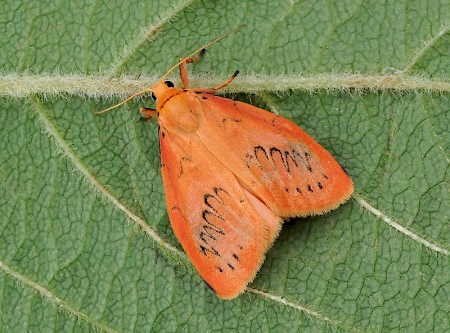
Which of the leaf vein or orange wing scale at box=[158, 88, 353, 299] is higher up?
orange wing scale at box=[158, 88, 353, 299]

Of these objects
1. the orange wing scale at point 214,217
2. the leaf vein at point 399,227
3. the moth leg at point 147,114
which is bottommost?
the leaf vein at point 399,227

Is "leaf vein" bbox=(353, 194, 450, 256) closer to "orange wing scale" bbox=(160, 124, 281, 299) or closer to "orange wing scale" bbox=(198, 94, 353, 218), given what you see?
"orange wing scale" bbox=(198, 94, 353, 218)

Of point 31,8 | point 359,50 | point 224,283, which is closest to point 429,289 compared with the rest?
point 224,283

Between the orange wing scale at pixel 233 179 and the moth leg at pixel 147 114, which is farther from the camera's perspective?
the moth leg at pixel 147 114

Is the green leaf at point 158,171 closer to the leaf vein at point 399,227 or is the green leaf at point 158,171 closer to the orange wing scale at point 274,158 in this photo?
the leaf vein at point 399,227

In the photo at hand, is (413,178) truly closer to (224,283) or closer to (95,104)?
(224,283)

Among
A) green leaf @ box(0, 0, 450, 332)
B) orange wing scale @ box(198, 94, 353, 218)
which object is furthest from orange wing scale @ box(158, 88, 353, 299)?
green leaf @ box(0, 0, 450, 332)

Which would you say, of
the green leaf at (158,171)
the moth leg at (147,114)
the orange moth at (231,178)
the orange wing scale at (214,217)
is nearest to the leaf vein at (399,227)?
the green leaf at (158,171)
